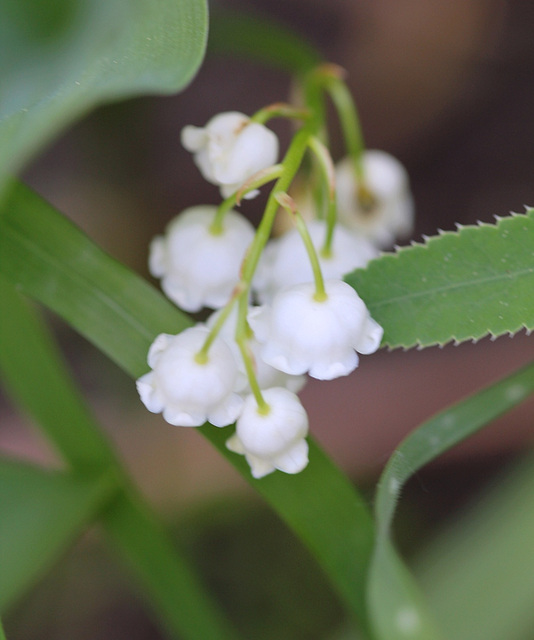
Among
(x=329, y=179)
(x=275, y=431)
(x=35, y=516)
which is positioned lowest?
(x=35, y=516)

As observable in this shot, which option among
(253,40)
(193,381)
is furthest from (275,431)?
(253,40)

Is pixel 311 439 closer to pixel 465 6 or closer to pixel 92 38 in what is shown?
pixel 92 38

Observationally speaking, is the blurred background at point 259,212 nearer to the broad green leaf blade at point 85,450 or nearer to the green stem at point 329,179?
the broad green leaf blade at point 85,450

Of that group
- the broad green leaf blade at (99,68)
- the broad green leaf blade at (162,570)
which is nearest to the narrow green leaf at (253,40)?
the broad green leaf blade at (99,68)

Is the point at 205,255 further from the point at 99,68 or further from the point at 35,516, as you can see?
the point at 35,516

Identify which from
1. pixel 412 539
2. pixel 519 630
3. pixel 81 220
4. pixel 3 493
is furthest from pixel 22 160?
pixel 81 220

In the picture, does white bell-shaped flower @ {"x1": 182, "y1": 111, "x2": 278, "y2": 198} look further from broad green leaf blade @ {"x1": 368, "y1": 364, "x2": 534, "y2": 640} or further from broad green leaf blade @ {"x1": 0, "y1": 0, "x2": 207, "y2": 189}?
broad green leaf blade @ {"x1": 368, "y1": 364, "x2": 534, "y2": 640}
